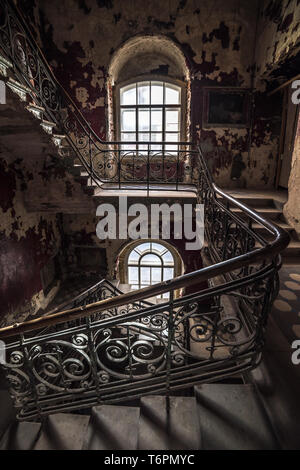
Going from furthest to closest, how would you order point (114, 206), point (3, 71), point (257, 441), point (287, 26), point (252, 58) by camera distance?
1. point (252, 58)
2. point (114, 206)
3. point (287, 26)
4. point (3, 71)
5. point (257, 441)

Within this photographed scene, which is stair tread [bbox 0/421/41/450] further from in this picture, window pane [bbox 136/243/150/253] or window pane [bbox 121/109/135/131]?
window pane [bbox 121/109/135/131]

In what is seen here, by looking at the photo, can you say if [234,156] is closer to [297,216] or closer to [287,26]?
[287,26]

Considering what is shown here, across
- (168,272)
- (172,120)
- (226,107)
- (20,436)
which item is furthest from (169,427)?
(172,120)

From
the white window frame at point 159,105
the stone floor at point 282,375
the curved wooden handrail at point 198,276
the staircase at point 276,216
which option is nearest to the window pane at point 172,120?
the white window frame at point 159,105

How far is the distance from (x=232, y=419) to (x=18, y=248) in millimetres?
4714

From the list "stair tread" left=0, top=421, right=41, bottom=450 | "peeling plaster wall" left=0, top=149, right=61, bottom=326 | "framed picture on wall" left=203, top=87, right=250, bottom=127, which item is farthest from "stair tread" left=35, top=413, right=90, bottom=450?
"framed picture on wall" left=203, top=87, right=250, bottom=127

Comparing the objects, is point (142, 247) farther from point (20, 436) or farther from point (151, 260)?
point (20, 436)

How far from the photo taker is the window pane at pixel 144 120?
6.79 metres

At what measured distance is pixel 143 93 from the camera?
22.0 ft

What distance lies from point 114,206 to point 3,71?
2.52 metres

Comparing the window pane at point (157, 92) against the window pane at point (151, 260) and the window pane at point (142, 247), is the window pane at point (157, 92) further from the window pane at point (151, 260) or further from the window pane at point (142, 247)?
the window pane at point (151, 260)

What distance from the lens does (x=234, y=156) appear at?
6.38m
